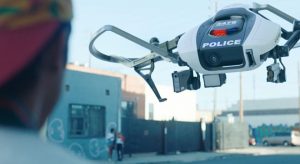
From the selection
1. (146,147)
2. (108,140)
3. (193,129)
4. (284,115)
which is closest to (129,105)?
(193,129)

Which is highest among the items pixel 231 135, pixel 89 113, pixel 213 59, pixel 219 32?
pixel 89 113

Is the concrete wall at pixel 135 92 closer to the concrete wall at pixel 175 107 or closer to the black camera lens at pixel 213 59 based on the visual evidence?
the concrete wall at pixel 175 107

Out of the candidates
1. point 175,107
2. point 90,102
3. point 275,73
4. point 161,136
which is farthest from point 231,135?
point 275,73

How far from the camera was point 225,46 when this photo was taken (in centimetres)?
537

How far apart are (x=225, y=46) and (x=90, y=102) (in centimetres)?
1906

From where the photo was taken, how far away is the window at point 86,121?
75.1 ft

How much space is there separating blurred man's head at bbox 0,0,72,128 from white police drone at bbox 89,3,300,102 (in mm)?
4170

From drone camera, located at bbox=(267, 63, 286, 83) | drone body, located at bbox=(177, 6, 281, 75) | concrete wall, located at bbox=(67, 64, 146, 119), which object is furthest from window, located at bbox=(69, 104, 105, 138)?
concrete wall, located at bbox=(67, 64, 146, 119)

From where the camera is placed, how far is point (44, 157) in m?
0.96

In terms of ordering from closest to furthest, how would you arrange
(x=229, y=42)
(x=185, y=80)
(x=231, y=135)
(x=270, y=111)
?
1. (x=229, y=42)
2. (x=185, y=80)
3. (x=231, y=135)
4. (x=270, y=111)

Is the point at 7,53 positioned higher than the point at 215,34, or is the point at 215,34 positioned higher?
the point at 215,34

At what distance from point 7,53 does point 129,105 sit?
137ft

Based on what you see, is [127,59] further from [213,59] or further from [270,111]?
[270,111]

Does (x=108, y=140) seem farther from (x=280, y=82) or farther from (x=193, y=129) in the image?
(x=280, y=82)
